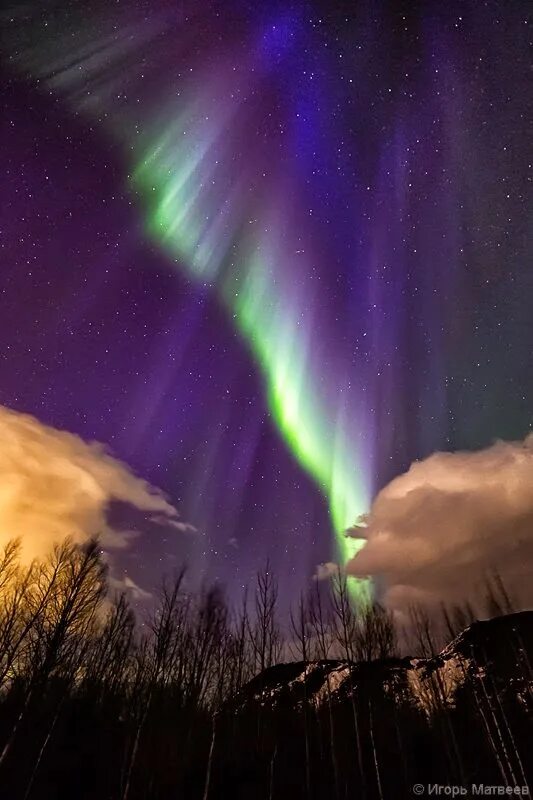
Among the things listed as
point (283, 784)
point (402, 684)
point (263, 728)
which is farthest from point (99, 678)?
point (402, 684)

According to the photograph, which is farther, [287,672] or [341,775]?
[287,672]

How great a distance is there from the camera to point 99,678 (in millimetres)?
33719

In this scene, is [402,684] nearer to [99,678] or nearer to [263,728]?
[263,728]

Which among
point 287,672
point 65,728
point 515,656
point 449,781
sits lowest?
point 449,781

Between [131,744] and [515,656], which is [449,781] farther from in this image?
[515,656]

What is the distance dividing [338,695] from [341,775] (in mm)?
35760

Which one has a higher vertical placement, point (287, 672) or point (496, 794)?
point (287, 672)

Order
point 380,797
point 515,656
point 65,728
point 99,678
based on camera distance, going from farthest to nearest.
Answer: point 515,656 → point 99,678 → point 65,728 → point 380,797

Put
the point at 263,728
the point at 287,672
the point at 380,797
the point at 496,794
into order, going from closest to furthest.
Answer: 1. the point at 496,794
2. the point at 380,797
3. the point at 263,728
4. the point at 287,672

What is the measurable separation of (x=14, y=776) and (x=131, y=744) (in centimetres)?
754

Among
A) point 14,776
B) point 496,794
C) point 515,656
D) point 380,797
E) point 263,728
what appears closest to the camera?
point 14,776

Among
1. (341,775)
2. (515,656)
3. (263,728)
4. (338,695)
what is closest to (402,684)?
(338,695)

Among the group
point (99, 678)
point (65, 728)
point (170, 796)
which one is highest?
point (99, 678)

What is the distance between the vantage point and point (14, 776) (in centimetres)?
2156
